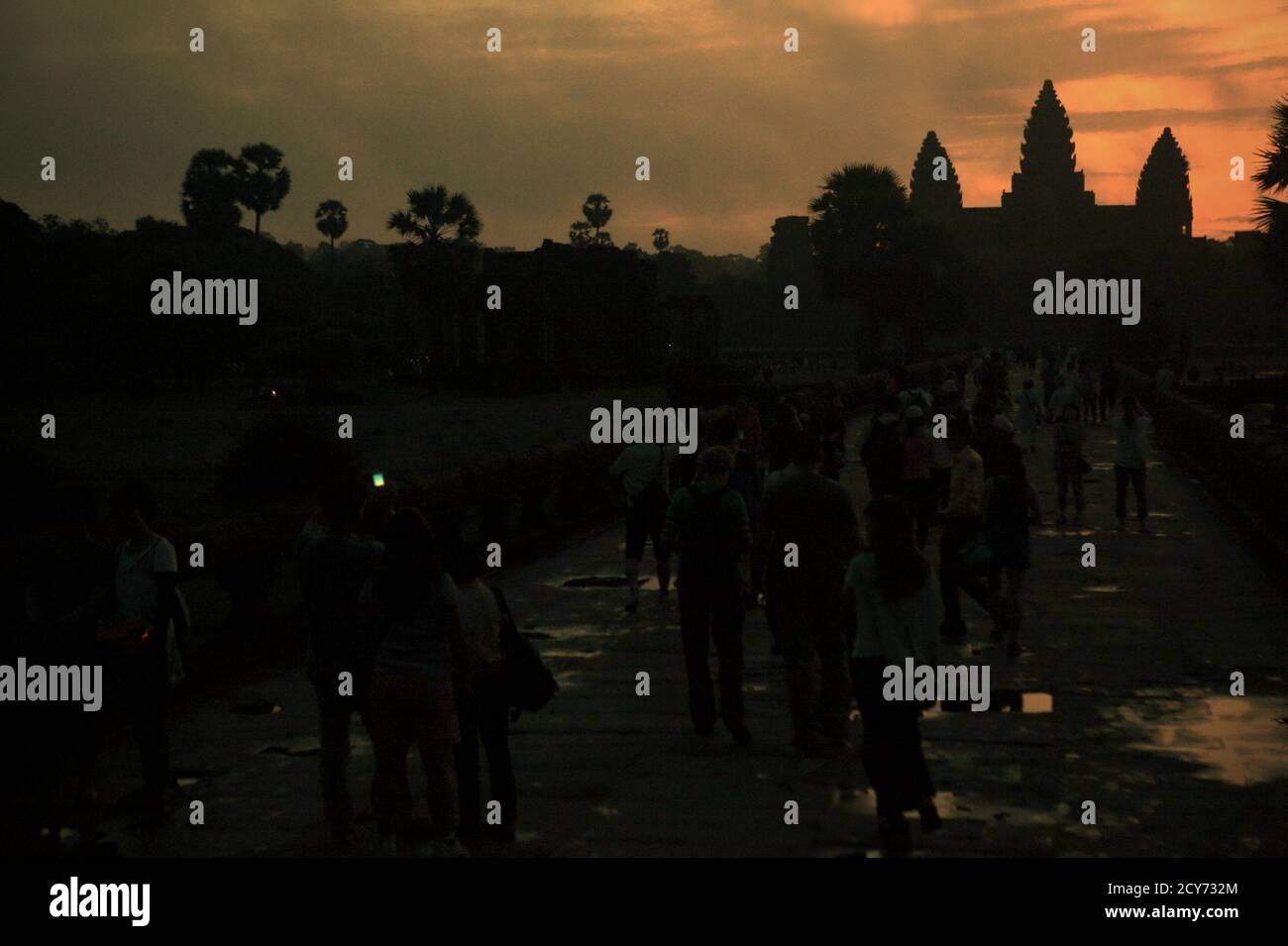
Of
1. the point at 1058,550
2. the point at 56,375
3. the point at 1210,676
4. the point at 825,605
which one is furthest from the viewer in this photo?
the point at 56,375

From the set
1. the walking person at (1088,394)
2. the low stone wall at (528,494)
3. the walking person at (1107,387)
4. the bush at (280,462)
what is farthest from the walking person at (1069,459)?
the walking person at (1107,387)

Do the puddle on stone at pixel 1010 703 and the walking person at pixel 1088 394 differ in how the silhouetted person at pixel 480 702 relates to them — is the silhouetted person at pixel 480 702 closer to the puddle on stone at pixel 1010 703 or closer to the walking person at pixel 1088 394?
the puddle on stone at pixel 1010 703

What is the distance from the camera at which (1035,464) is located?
30516mm

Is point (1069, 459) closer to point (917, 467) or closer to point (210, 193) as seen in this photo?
point (917, 467)

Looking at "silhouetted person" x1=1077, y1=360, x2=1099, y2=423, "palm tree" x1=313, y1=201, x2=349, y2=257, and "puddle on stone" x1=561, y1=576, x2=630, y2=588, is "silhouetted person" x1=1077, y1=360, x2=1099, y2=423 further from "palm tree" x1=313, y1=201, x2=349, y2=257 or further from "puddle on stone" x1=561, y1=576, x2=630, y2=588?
"palm tree" x1=313, y1=201, x2=349, y2=257

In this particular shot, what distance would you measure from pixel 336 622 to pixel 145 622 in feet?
3.66

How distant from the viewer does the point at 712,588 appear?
32.5 feet

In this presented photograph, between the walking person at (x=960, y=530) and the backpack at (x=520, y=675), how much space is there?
571cm

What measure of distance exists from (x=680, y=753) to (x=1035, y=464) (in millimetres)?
22103

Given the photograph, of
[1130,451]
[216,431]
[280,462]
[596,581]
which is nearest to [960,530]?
[596,581]

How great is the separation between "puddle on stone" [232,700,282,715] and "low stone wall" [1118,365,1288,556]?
10548 millimetres
